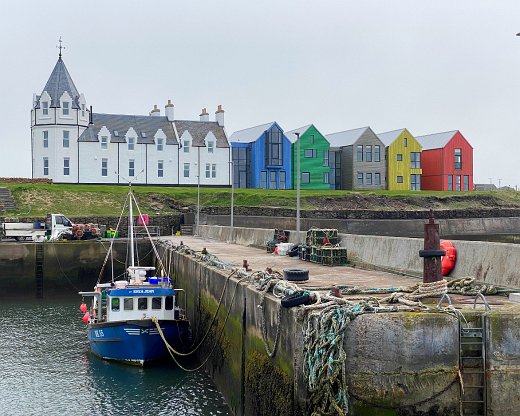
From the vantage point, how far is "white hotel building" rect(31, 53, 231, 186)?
6931 centimetres

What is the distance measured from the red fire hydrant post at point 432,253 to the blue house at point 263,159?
6309 centimetres

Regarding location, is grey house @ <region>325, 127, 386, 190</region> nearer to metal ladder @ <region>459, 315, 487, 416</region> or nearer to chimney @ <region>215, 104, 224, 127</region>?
chimney @ <region>215, 104, 224, 127</region>

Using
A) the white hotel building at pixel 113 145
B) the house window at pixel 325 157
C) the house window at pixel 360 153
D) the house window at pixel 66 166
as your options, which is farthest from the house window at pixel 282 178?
the house window at pixel 66 166

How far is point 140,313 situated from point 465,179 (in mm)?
72108

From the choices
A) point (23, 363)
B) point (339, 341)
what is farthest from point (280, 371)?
point (23, 363)

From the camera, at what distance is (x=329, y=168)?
80.1 meters

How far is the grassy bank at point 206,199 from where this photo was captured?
189 ft

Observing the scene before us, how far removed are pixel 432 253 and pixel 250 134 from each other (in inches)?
2682

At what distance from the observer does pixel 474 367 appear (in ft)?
33.7

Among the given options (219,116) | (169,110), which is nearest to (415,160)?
(219,116)

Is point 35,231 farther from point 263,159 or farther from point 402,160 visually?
point 402,160

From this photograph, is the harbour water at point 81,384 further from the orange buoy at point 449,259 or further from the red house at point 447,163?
the red house at point 447,163

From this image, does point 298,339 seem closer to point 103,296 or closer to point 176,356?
point 176,356

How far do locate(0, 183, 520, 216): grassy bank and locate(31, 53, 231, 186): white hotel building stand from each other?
13.8 feet
